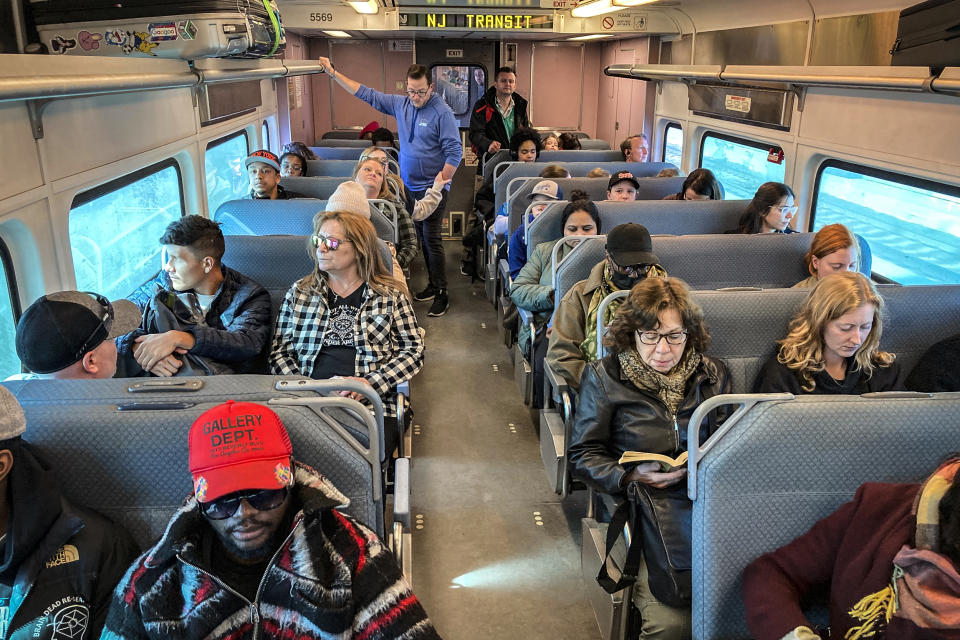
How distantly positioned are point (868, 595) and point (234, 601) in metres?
1.59

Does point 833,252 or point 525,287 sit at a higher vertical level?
point 833,252

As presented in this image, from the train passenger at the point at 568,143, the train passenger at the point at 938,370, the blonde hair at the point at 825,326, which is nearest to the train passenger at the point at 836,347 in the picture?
the blonde hair at the point at 825,326

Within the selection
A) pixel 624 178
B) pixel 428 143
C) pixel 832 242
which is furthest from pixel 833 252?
pixel 428 143

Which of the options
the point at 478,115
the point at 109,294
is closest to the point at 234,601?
the point at 109,294

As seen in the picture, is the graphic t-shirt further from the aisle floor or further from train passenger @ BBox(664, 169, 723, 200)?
train passenger @ BBox(664, 169, 723, 200)

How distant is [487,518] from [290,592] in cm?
220

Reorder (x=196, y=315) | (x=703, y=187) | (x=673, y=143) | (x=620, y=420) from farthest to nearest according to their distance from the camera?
(x=673, y=143), (x=703, y=187), (x=196, y=315), (x=620, y=420)

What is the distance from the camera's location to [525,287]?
15.1 feet

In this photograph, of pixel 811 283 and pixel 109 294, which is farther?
pixel 109 294

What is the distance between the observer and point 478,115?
28.8 ft

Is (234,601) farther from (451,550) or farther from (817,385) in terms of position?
(817,385)

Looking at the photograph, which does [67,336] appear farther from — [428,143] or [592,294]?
[428,143]

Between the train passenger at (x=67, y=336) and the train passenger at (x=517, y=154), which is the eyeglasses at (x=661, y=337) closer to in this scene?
the train passenger at (x=67, y=336)

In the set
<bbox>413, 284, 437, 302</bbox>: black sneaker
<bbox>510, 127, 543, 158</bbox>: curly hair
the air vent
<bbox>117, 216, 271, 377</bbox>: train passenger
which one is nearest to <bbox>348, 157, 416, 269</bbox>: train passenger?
<bbox>413, 284, 437, 302</bbox>: black sneaker
